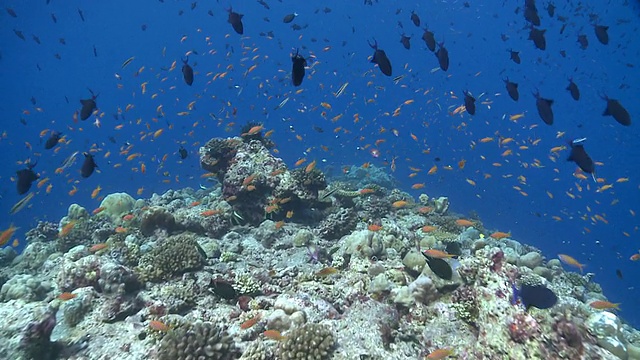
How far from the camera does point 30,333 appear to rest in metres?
5.17

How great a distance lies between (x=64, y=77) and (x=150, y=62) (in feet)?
106

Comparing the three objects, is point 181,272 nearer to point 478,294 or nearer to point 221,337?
point 221,337

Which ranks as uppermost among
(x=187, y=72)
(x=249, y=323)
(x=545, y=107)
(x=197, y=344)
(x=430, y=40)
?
(x=430, y=40)

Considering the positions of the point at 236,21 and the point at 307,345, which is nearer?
the point at 307,345

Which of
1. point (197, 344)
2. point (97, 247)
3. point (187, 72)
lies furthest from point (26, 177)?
point (197, 344)

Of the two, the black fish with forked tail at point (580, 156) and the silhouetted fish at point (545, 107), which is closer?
A: the black fish with forked tail at point (580, 156)

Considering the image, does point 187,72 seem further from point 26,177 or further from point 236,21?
point 26,177

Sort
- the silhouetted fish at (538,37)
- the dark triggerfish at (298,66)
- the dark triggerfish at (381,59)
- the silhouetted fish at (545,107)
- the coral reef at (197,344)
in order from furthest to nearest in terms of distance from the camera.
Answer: the silhouetted fish at (538,37) → the silhouetted fish at (545,107) → the dark triggerfish at (381,59) → the dark triggerfish at (298,66) → the coral reef at (197,344)

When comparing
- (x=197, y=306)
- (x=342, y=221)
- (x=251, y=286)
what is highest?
(x=342, y=221)

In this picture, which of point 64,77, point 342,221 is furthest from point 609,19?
point 64,77

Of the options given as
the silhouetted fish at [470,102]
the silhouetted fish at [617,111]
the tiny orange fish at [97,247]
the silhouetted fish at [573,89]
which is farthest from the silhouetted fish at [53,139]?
the silhouetted fish at [573,89]

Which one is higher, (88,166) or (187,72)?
(187,72)

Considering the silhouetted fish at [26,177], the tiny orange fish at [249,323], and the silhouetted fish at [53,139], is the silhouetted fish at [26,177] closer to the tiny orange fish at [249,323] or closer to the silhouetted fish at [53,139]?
the silhouetted fish at [53,139]

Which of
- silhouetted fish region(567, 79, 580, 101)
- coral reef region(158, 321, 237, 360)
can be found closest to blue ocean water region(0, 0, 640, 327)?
silhouetted fish region(567, 79, 580, 101)
